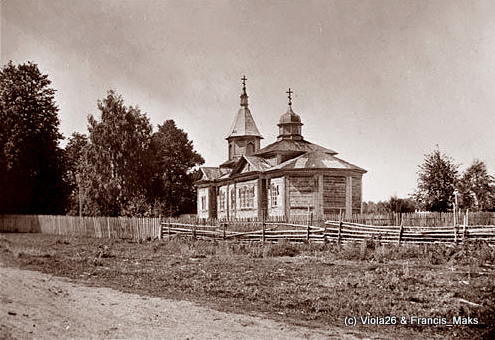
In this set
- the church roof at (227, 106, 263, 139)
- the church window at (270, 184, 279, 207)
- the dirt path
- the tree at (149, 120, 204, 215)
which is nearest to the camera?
the dirt path

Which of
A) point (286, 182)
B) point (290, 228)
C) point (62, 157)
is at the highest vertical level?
point (62, 157)

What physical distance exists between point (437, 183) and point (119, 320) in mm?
36435

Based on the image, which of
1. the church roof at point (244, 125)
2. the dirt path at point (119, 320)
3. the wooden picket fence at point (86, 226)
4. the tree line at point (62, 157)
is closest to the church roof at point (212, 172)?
the church roof at point (244, 125)

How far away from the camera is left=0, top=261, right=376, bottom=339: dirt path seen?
7.53 meters

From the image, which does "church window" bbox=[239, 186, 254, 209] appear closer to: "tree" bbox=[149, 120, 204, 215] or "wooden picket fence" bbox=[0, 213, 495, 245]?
"wooden picket fence" bbox=[0, 213, 495, 245]

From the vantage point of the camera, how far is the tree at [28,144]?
37688 millimetres

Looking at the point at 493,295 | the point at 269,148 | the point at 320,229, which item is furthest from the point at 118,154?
the point at 493,295

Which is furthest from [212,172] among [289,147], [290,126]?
[289,147]

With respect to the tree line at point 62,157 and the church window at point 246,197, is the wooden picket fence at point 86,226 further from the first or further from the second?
the church window at point 246,197

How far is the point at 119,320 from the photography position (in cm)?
839

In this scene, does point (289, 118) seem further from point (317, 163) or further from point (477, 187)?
point (477, 187)

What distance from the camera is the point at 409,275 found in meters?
13.2

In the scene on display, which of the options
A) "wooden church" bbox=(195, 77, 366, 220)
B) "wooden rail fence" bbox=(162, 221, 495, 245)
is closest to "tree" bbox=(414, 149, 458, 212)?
"wooden church" bbox=(195, 77, 366, 220)

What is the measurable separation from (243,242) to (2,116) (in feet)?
76.7
